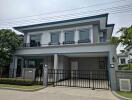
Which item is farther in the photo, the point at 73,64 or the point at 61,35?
the point at 73,64

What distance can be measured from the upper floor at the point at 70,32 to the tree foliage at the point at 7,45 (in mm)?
3024

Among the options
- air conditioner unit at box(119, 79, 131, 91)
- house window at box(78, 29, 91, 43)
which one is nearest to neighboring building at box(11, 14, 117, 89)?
house window at box(78, 29, 91, 43)

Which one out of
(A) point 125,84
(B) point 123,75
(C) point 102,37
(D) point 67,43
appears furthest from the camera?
(C) point 102,37

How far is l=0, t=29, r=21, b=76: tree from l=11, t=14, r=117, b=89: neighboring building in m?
0.78

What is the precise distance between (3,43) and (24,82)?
573 cm

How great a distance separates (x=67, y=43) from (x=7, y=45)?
271 inches

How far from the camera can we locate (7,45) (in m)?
14.6

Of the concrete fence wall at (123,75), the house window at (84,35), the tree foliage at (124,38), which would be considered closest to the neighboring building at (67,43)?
the house window at (84,35)

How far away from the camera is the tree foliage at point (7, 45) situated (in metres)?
14.5

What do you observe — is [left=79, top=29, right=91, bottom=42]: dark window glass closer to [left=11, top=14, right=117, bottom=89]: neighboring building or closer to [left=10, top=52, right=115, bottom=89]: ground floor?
[left=11, top=14, right=117, bottom=89]: neighboring building

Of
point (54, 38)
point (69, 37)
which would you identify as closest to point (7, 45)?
point (54, 38)

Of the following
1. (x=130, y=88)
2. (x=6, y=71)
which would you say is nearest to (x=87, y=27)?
(x=130, y=88)

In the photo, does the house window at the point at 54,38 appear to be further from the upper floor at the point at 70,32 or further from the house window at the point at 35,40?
the house window at the point at 35,40

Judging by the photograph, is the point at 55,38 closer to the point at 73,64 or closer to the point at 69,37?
the point at 69,37
